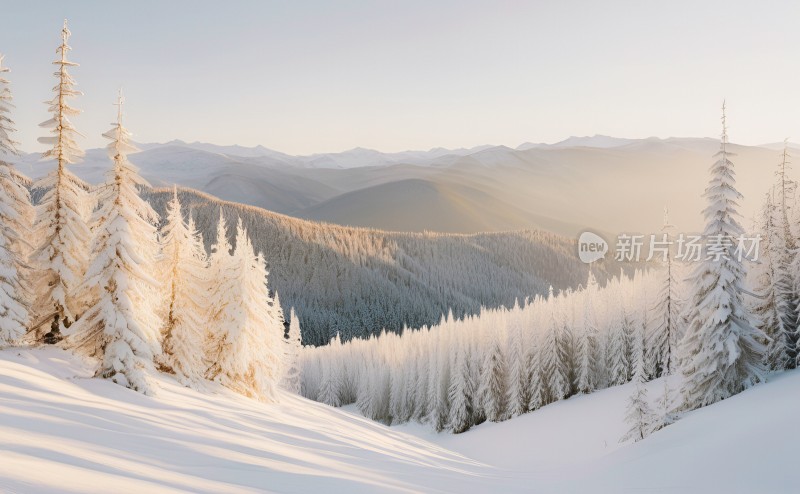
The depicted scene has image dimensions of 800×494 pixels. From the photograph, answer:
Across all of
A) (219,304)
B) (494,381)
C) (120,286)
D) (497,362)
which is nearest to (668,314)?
(497,362)

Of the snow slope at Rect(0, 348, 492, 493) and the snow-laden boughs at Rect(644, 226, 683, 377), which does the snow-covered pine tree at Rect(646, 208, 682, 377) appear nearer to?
the snow-laden boughs at Rect(644, 226, 683, 377)

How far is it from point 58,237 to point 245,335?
32.3ft

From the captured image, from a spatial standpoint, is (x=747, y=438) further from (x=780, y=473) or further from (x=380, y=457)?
(x=380, y=457)

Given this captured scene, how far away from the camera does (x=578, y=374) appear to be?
5466 centimetres

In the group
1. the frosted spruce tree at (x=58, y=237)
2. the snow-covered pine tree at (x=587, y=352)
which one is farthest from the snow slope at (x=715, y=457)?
the snow-covered pine tree at (x=587, y=352)

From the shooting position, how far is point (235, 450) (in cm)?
998

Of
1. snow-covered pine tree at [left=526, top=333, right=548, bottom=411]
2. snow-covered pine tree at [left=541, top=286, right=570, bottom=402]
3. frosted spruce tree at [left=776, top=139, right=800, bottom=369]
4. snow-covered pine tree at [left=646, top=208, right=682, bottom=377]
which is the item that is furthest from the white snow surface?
snow-covered pine tree at [left=526, top=333, right=548, bottom=411]

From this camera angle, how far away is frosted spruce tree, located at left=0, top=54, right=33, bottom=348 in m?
17.2

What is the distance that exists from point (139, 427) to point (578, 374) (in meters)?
52.6

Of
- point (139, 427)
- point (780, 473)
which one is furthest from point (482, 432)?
point (139, 427)

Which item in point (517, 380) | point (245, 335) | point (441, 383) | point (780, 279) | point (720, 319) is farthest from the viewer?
point (441, 383)

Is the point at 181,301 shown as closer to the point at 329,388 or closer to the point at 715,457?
the point at 715,457

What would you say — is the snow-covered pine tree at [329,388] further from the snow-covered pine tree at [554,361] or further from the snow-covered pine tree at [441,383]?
the snow-covered pine tree at [554,361]

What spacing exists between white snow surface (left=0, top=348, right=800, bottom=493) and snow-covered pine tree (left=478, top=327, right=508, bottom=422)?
1487 inches
